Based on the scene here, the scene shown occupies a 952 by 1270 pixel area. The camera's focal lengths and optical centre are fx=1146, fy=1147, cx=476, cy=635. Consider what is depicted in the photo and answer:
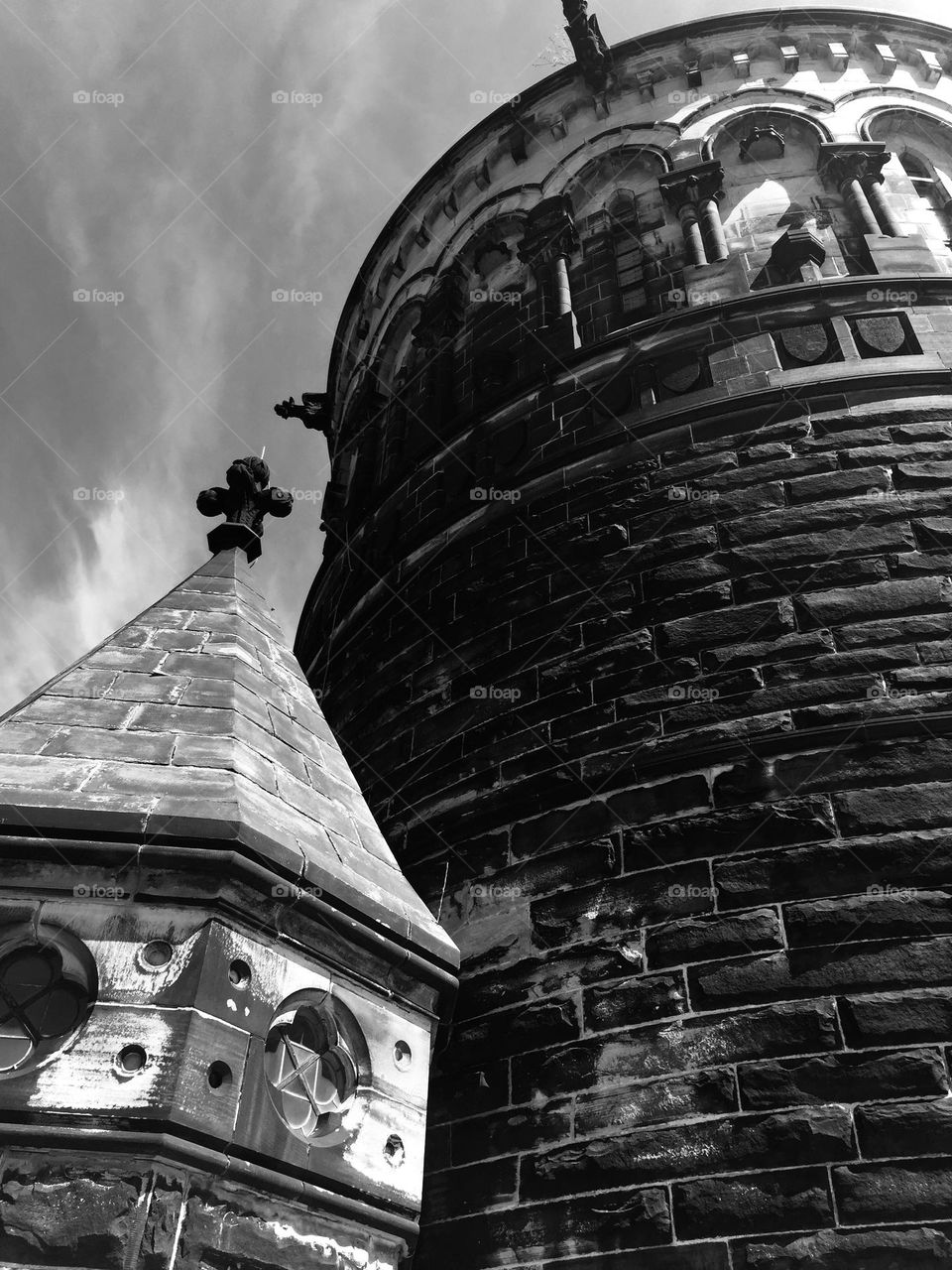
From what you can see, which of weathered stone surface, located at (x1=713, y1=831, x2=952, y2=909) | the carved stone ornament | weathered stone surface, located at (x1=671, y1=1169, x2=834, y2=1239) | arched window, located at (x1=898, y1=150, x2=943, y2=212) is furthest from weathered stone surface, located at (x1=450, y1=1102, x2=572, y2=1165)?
the carved stone ornament

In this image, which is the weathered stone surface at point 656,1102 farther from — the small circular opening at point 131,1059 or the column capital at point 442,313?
the column capital at point 442,313

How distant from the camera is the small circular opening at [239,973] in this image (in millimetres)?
2636

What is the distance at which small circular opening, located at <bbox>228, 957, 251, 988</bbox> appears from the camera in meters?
2.64

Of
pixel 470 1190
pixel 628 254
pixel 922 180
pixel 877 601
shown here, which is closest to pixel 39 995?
pixel 470 1190

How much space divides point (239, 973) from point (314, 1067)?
0.34m

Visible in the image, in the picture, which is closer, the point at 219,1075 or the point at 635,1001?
the point at 219,1075

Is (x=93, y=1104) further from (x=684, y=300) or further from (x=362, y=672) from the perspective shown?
(x=684, y=300)

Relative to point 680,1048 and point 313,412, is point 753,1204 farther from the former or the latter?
point 313,412

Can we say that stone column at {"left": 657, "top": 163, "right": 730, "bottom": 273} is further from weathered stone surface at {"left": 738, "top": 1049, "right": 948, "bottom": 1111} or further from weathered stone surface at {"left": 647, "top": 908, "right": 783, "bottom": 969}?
weathered stone surface at {"left": 738, "top": 1049, "right": 948, "bottom": 1111}

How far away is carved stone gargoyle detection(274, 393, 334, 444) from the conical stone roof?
5816 mm

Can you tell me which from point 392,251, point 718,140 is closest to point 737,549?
point 718,140

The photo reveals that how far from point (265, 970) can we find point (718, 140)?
6748mm

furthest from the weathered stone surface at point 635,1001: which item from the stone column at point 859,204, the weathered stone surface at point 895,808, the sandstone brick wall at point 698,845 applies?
the stone column at point 859,204

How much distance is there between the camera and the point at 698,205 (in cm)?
705
